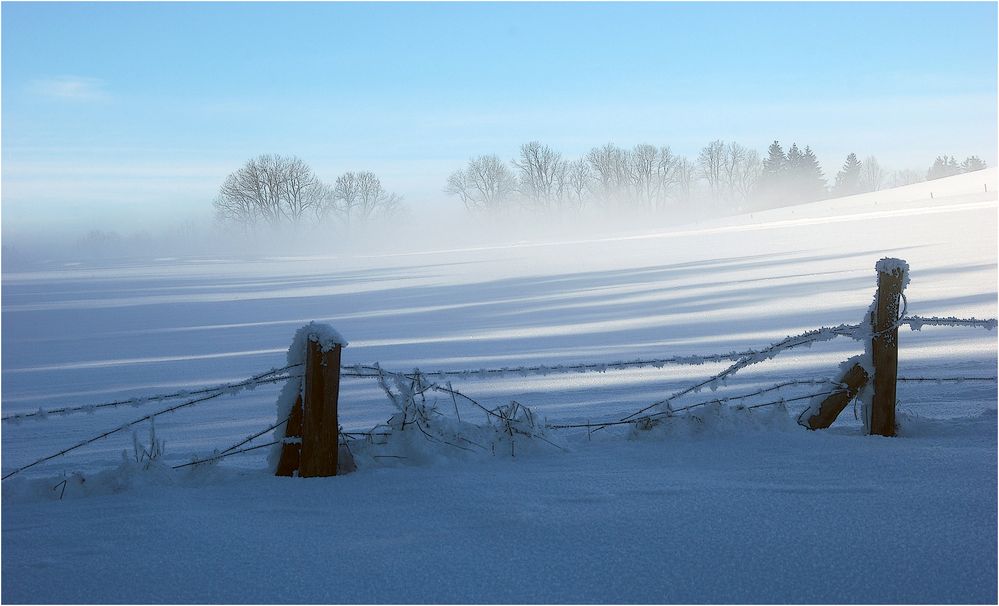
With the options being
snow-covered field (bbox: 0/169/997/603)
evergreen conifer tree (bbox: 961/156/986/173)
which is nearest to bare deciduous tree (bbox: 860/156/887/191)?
evergreen conifer tree (bbox: 961/156/986/173)

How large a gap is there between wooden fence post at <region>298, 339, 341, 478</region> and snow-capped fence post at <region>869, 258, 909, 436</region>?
128 inches

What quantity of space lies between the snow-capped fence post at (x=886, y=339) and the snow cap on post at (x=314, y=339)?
321 cm

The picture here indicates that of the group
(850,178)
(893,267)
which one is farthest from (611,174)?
(893,267)

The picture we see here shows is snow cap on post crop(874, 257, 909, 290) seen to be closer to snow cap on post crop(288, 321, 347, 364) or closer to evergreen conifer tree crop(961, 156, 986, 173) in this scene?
snow cap on post crop(288, 321, 347, 364)

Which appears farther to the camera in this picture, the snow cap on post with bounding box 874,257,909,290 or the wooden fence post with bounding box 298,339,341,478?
the snow cap on post with bounding box 874,257,909,290

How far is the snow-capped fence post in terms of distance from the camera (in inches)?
194

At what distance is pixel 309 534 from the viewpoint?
12.4 ft

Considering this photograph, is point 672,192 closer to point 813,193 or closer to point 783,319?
point 813,193

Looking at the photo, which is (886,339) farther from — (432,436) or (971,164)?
(971,164)

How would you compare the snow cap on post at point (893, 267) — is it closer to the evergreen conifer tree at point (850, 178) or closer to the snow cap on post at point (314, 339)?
the snow cap on post at point (314, 339)

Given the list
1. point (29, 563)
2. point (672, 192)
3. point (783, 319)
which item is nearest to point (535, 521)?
point (29, 563)

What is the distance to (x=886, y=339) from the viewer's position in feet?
16.3

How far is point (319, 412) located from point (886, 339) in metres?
3.41

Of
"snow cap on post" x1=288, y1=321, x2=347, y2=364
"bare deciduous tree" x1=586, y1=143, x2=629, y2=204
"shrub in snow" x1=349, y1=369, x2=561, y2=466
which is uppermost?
"bare deciduous tree" x1=586, y1=143, x2=629, y2=204
